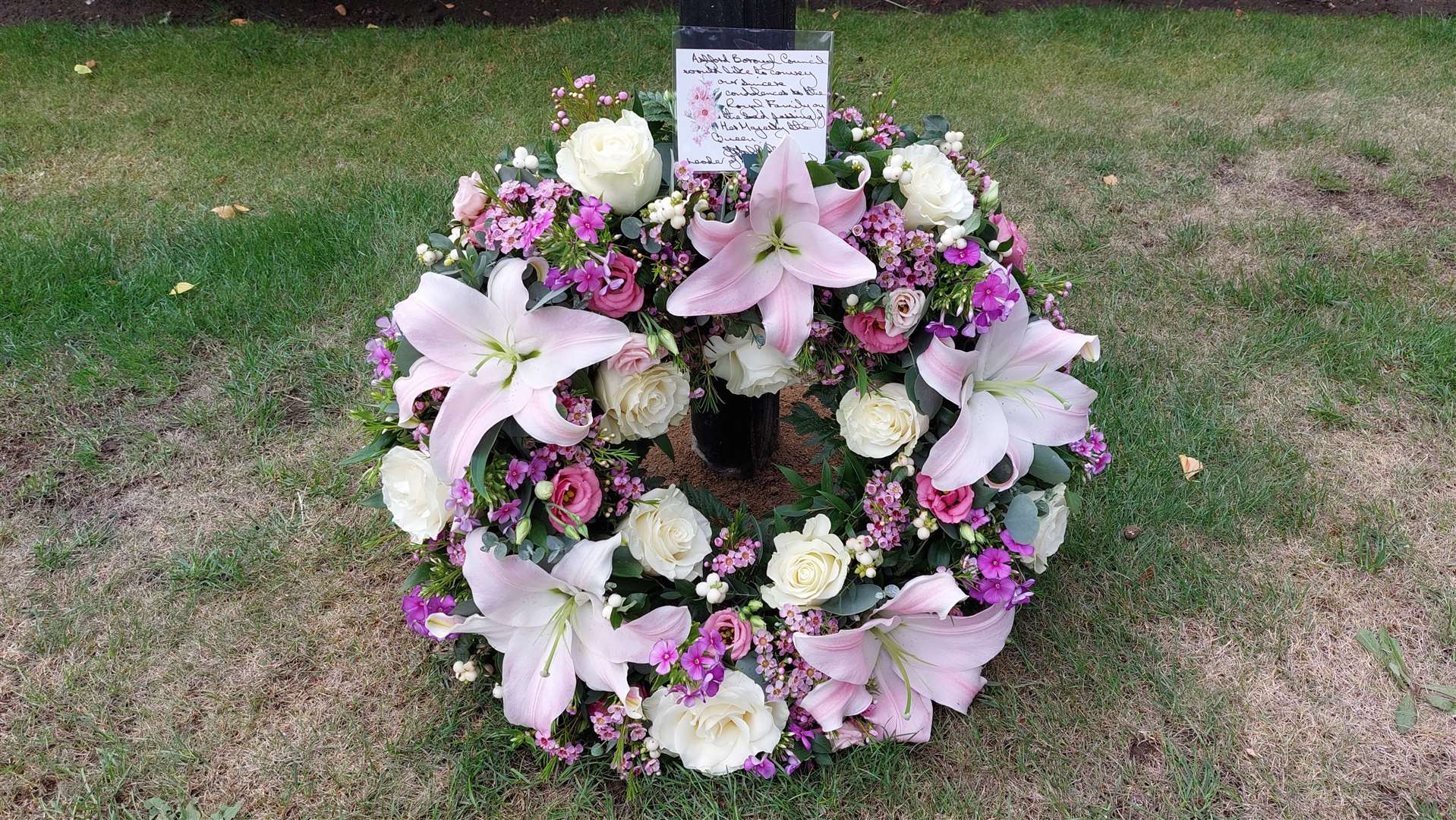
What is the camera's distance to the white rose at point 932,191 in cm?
165

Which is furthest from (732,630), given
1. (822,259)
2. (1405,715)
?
(1405,715)

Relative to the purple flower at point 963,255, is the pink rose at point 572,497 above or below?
below

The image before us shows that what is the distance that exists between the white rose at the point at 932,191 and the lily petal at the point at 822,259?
167mm

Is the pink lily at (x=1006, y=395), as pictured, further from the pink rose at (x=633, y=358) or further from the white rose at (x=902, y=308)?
the pink rose at (x=633, y=358)

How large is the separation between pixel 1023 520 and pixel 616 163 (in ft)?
3.25

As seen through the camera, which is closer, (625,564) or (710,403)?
(625,564)

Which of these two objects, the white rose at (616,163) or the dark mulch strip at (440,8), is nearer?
the white rose at (616,163)

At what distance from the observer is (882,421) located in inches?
67.2

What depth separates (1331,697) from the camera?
6.55ft

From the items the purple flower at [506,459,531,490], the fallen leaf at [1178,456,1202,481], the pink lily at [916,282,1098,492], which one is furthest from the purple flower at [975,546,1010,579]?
the fallen leaf at [1178,456,1202,481]

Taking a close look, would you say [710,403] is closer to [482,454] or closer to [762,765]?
[482,454]

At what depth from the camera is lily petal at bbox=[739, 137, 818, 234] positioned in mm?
1488

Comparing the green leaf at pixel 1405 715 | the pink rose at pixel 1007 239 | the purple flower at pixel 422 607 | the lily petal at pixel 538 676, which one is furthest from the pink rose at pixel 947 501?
the green leaf at pixel 1405 715

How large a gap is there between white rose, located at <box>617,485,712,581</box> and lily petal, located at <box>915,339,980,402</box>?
522mm
